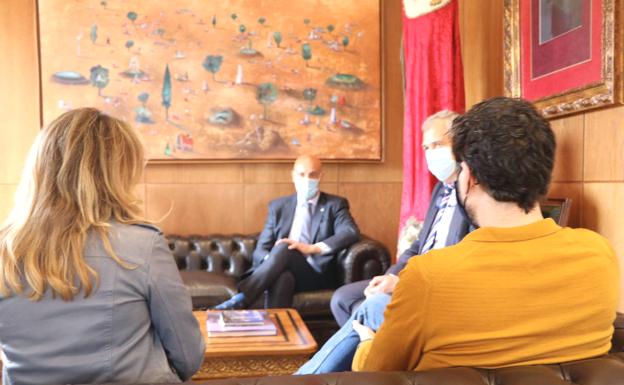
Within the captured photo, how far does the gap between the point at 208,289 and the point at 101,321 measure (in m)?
2.62

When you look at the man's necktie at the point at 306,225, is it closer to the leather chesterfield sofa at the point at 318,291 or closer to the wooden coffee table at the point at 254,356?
the leather chesterfield sofa at the point at 318,291

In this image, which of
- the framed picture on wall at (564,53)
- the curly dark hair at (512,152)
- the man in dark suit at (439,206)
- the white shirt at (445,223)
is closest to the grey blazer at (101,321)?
the curly dark hair at (512,152)

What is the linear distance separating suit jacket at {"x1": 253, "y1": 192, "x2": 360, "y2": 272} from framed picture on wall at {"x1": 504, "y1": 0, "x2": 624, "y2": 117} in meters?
1.45

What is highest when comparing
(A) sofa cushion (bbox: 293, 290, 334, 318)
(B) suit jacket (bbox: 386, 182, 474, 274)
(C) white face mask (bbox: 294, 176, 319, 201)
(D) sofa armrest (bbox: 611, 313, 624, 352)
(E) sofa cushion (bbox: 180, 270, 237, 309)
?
(C) white face mask (bbox: 294, 176, 319, 201)

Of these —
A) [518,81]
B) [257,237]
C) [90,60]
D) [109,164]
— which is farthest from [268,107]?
[109,164]

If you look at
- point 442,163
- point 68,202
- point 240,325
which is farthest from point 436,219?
point 68,202

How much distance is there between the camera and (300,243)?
13.4ft

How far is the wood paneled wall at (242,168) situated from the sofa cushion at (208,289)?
99 cm

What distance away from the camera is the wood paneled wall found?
4.64 m

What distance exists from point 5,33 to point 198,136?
1762mm

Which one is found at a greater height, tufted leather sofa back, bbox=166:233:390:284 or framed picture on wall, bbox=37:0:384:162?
framed picture on wall, bbox=37:0:384:162

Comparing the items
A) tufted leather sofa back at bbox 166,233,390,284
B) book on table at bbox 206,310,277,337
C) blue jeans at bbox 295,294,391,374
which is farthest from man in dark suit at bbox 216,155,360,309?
blue jeans at bbox 295,294,391,374

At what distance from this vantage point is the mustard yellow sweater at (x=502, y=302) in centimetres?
112

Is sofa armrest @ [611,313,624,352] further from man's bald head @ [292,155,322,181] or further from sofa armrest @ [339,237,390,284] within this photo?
man's bald head @ [292,155,322,181]
